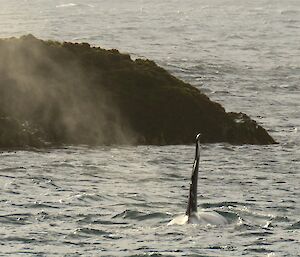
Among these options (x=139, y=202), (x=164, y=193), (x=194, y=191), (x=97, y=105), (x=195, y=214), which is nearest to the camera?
(x=194, y=191)

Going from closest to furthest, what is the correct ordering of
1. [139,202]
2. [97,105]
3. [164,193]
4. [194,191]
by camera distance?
1. [194,191]
2. [139,202]
3. [164,193]
4. [97,105]

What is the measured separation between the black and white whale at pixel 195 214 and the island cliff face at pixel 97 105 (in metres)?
9.42

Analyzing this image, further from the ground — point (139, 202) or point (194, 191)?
point (194, 191)

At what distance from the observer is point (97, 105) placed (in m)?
32.4

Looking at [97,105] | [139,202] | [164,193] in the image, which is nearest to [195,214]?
[139,202]

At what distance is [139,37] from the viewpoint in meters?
76.7

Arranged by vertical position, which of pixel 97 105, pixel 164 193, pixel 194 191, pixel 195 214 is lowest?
pixel 164 193

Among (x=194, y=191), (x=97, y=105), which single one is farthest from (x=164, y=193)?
(x=97, y=105)

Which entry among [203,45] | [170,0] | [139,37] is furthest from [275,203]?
[170,0]

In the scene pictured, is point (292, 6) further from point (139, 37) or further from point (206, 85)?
point (206, 85)

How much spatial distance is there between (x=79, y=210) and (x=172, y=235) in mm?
3146

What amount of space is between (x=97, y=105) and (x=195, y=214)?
37.2 ft

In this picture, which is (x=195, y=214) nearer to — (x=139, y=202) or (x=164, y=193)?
(x=139, y=202)

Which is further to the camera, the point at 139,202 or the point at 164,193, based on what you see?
the point at 164,193
